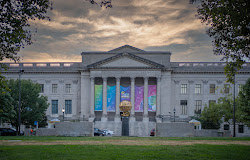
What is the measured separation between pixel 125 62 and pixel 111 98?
9492 mm

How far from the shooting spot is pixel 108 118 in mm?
82000

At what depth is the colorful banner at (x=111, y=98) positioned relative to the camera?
79750 millimetres

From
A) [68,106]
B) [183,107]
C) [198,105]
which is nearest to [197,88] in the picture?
[198,105]

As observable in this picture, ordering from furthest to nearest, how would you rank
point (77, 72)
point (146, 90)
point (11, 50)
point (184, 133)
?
point (77, 72) < point (146, 90) < point (184, 133) < point (11, 50)

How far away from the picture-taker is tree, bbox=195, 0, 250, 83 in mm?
21062

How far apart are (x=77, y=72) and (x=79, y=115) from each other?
1119 cm

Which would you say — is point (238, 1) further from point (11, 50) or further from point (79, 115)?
point (79, 115)

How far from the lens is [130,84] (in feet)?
276

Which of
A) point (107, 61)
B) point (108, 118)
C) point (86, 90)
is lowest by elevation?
point (108, 118)

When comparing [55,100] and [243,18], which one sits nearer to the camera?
[243,18]

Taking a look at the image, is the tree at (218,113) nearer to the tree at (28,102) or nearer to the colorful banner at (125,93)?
the colorful banner at (125,93)

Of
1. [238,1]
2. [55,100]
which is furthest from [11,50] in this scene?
[55,100]

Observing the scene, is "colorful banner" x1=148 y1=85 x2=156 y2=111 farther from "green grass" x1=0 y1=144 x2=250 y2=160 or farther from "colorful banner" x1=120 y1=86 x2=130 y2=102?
"green grass" x1=0 y1=144 x2=250 y2=160

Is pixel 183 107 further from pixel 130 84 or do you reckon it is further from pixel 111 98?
pixel 111 98
